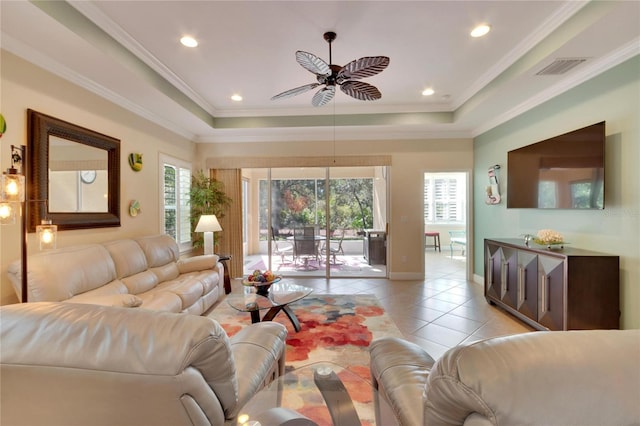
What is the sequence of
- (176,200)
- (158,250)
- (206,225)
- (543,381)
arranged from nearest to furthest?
(543,381), (158,250), (206,225), (176,200)

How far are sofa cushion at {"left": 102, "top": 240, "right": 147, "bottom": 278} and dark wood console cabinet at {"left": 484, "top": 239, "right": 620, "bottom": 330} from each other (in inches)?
176

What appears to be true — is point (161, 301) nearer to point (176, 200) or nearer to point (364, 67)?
point (176, 200)

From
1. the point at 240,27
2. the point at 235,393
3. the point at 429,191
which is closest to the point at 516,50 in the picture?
the point at 240,27

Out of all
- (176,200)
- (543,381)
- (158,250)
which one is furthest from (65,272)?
(543,381)

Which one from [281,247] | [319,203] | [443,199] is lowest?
[281,247]

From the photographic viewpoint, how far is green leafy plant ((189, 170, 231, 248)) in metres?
5.06

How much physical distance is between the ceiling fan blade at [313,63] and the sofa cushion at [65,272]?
2713 millimetres

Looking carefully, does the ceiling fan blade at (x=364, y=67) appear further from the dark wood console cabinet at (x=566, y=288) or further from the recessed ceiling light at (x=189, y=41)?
the dark wood console cabinet at (x=566, y=288)

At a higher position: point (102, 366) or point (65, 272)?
point (102, 366)

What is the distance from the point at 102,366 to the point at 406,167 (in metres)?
5.23

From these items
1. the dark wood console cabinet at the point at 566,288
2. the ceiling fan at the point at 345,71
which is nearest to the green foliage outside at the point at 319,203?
the ceiling fan at the point at 345,71

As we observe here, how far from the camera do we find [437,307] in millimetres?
3779

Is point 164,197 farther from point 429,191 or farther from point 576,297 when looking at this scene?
point 429,191

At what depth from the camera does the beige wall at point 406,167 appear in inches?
206
